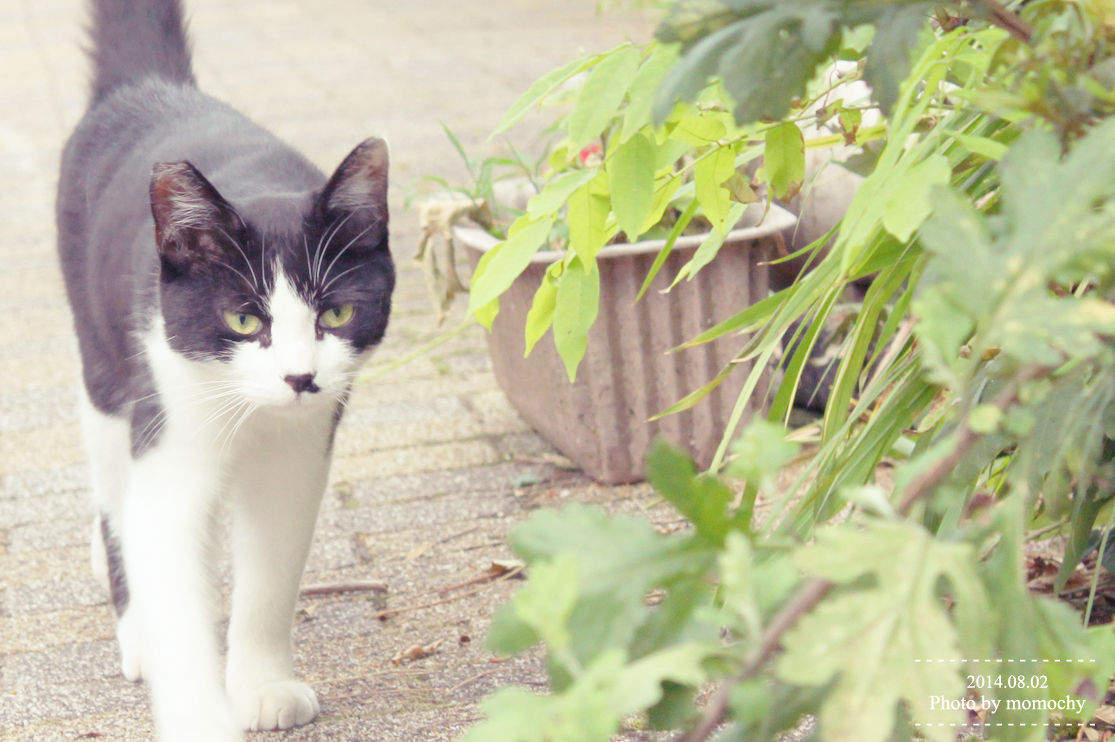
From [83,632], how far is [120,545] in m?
0.22

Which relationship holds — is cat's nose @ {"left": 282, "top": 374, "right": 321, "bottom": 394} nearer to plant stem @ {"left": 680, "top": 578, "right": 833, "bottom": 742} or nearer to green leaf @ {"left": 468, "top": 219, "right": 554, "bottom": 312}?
green leaf @ {"left": 468, "top": 219, "right": 554, "bottom": 312}

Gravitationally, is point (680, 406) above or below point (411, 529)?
above

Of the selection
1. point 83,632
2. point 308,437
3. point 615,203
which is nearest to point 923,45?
point 615,203

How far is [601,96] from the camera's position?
41.1 inches

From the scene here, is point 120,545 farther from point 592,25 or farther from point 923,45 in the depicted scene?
point 592,25

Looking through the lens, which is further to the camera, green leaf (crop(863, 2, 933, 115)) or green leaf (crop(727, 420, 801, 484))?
green leaf (crop(863, 2, 933, 115))

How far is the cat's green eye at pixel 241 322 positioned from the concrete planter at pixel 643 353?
632 mm

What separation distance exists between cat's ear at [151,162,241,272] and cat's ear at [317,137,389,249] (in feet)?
0.46

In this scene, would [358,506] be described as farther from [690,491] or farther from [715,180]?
[690,491]

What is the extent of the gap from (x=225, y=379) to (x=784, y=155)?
A: 0.77m

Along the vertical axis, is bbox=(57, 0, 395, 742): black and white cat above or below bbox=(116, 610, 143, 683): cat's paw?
above

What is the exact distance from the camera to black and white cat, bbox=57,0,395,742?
1491 millimetres

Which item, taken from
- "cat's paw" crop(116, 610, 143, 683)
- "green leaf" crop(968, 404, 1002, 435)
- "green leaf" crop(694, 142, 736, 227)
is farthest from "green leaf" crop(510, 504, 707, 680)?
"cat's paw" crop(116, 610, 143, 683)

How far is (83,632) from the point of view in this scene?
1888mm
